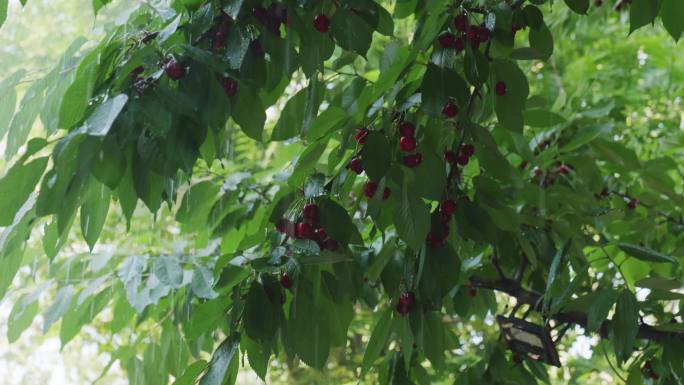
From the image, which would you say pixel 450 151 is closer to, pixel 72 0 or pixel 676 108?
pixel 72 0

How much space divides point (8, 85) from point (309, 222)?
0.32 m

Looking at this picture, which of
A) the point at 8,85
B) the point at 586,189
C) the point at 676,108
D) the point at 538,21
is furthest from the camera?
the point at 676,108

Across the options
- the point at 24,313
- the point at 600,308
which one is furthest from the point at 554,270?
the point at 24,313

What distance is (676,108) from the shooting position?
2.64m

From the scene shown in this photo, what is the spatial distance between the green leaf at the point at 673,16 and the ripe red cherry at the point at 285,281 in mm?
503

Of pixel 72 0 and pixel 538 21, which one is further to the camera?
pixel 72 0

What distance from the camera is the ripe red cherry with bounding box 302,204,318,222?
836 millimetres

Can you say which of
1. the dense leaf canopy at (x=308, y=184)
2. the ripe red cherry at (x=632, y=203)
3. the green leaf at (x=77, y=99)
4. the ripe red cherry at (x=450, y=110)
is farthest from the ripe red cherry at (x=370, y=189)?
the ripe red cherry at (x=632, y=203)

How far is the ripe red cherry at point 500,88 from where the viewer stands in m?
0.88

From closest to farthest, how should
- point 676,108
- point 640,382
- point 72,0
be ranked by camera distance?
point 640,382
point 72,0
point 676,108

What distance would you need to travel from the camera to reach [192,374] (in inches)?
32.6

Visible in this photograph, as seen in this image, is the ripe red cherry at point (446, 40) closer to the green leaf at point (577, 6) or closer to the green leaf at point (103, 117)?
the green leaf at point (577, 6)

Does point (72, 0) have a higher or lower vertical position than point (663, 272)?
higher

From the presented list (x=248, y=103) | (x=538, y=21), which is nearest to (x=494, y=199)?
(x=538, y=21)
